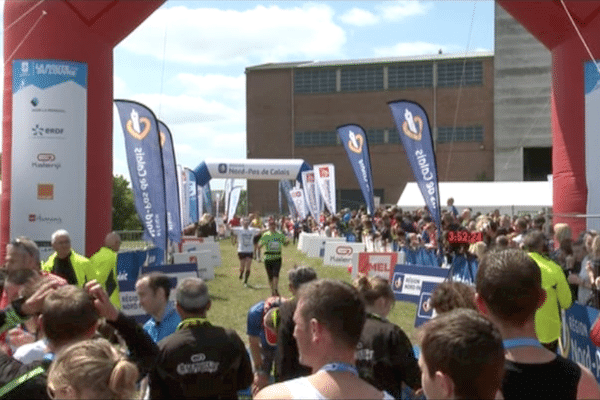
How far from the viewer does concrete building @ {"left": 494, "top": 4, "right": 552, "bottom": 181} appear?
49.4m

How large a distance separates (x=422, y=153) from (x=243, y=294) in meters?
4.91

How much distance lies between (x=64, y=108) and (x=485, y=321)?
1091 centimetres

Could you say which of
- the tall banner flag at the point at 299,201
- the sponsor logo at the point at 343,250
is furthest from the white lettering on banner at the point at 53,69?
the tall banner flag at the point at 299,201

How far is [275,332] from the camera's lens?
534 cm

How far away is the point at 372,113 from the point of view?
56.7 m

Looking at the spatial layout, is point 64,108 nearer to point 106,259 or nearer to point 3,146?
point 3,146

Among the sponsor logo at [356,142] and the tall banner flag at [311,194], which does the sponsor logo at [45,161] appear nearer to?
the sponsor logo at [356,142]

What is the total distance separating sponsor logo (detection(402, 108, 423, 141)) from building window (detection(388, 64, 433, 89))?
138 ft

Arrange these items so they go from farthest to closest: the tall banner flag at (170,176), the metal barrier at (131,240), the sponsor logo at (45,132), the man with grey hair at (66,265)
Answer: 1. the metal barrier at (131,240)
2. the tall banner flag at (170,176)
3. the sponsor logo at (45,132)
4. the man with grey hair at (66,265)

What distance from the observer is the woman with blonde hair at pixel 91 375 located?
2426 mm

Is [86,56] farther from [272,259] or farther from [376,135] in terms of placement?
[376,135]

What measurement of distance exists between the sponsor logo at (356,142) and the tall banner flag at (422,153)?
231 inches

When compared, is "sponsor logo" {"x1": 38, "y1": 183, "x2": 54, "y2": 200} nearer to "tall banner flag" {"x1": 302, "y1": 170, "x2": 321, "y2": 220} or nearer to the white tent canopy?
"tall banner flag" {"x1": 302, "y1": 170, "x2": 321, "y2": 220}

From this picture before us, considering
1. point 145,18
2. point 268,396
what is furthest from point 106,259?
point 268,396
